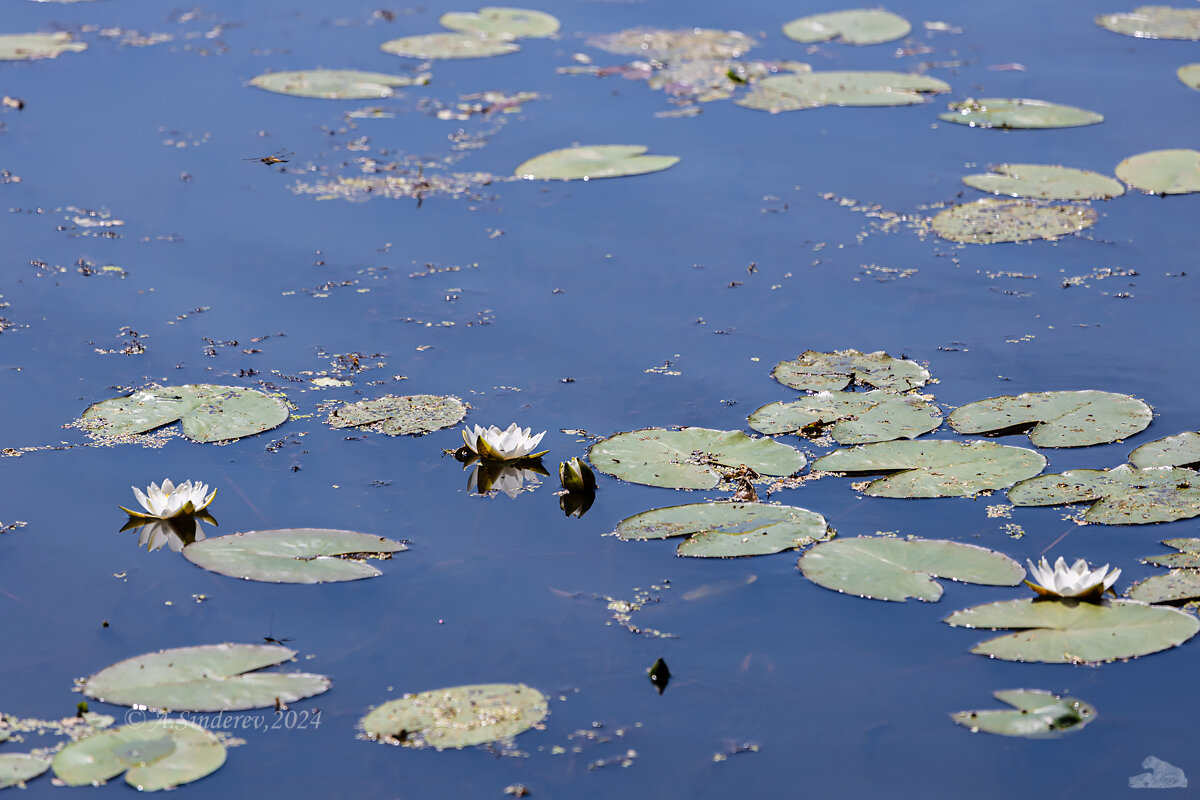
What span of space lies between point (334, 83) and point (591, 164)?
265 cm

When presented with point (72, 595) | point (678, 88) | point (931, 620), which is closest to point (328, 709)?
point (72, 595)

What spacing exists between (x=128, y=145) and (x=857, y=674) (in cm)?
641

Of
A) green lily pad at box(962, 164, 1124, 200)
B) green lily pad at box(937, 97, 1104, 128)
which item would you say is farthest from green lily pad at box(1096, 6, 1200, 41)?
green lily pad at box(962, 164, 1124, 200)

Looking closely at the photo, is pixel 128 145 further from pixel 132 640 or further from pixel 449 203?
pixel 132 640

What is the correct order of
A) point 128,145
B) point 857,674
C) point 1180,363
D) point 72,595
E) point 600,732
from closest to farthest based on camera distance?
point 600,732, point 857,674, point 72,595, point 1180,363, point 128,145

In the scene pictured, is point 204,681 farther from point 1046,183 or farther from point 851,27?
Result: point 851,27

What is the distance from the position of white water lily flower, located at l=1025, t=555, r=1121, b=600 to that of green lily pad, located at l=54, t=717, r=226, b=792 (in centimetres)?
255

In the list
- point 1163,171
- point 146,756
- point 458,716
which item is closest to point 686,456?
point 458,716

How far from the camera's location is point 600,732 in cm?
326

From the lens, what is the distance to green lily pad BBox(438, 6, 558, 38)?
10.0 metres

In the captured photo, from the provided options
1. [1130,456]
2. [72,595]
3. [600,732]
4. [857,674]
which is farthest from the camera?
[1130,456]

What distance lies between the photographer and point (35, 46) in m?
9.73

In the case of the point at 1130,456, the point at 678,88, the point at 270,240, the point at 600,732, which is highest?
the point at 678,88

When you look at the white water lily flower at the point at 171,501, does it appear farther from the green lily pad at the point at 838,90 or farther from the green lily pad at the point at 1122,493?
the green lily pad at the point at 838,90
